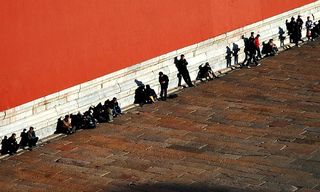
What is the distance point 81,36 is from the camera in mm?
21156

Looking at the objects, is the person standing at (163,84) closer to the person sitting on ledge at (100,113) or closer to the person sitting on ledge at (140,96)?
the person sitting on ledge at (140,96)

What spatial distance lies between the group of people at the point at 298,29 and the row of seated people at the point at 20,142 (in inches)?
508

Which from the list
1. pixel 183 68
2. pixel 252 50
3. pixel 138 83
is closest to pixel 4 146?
pixel 138 83

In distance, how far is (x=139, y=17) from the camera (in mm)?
22938

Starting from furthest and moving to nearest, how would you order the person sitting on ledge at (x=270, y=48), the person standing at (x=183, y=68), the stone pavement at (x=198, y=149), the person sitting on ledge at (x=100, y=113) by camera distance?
the person sitting on ledge at (x=270, y=48)
the person standing at (x=183, y=68)
the person sitting on ledge at (x=100, y=113)
the stone pavement at (x=198, y=149)

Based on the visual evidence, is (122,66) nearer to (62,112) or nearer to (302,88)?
(62,112)

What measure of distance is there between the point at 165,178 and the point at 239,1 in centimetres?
1116

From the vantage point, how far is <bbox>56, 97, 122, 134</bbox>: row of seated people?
2064 cm

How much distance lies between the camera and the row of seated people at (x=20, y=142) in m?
19.3

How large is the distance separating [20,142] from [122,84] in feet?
13.3

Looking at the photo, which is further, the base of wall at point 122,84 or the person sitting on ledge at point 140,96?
the person sitting on ledge at point 140,96

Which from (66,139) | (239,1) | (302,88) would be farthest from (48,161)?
(239,1)

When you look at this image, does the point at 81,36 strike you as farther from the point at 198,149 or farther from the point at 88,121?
the point at 198,149

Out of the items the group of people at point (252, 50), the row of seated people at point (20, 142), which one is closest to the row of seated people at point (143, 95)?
the row of seated people at point (20, 142)
